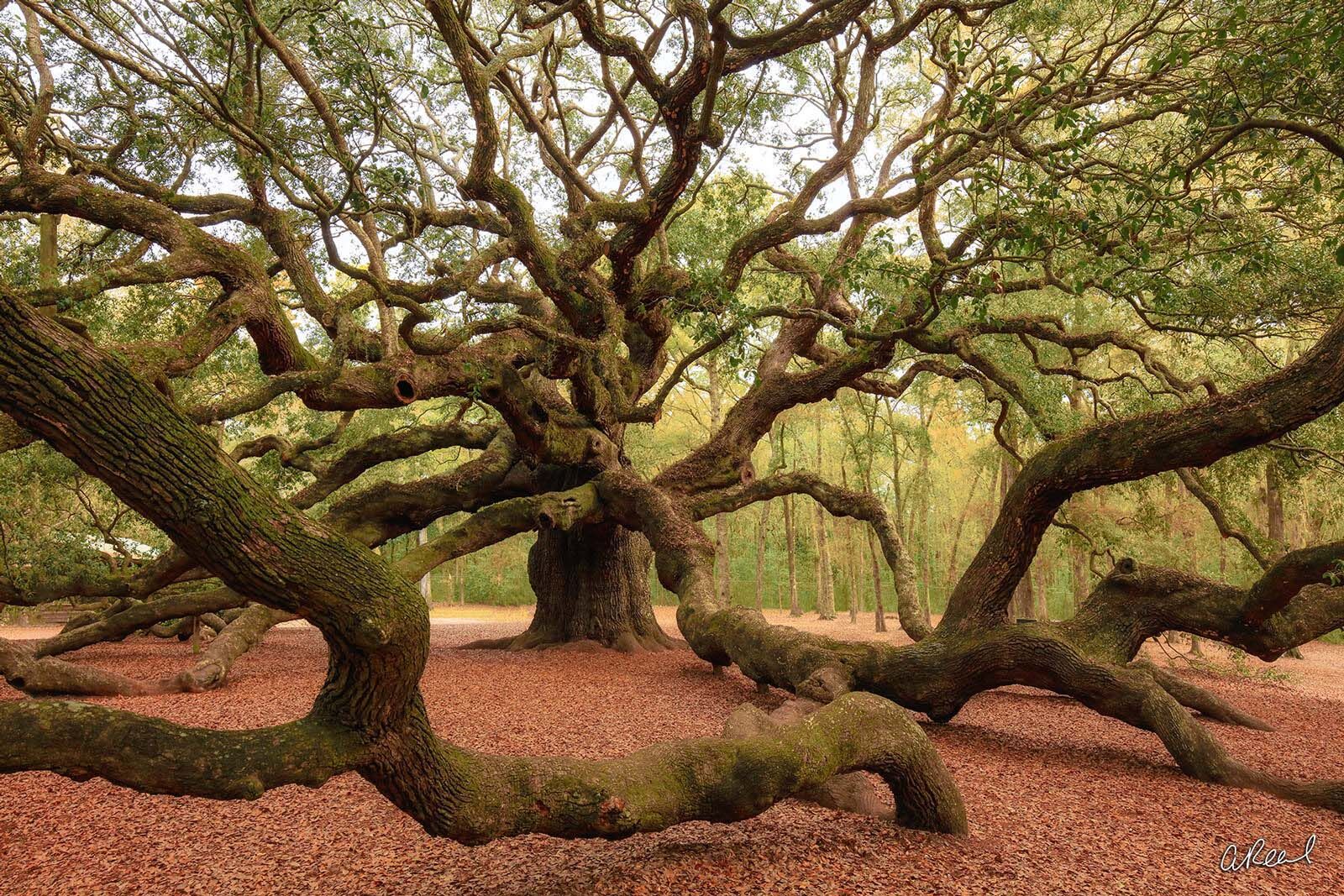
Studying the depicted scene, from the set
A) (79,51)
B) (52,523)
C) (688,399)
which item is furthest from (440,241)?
Result: (688,399)

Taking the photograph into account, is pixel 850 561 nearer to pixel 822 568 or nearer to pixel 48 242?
pixel 822 568

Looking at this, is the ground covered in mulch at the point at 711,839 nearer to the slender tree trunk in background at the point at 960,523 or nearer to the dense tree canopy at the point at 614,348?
the dense tree canopy at the point at 614,348

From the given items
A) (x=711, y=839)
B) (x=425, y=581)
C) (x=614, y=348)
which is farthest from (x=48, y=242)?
(x=425, y=581)

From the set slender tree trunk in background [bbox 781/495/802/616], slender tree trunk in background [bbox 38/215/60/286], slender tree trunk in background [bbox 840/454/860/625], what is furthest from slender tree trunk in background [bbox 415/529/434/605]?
slender tree trunk in background [bbox 38/215/60/286]

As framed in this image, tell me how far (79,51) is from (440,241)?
4.29 m

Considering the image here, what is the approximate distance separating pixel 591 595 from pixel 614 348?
3.98 meters

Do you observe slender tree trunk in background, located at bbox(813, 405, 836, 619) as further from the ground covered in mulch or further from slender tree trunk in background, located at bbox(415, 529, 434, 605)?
the ground covered in mulch

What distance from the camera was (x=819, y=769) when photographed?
323 cm

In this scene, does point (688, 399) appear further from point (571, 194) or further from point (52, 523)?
point (52, 523)

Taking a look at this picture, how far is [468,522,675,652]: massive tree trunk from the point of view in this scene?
33.9 ft

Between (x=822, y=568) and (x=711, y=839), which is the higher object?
(x=822, y=568)

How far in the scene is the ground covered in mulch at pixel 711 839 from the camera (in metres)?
3.05
